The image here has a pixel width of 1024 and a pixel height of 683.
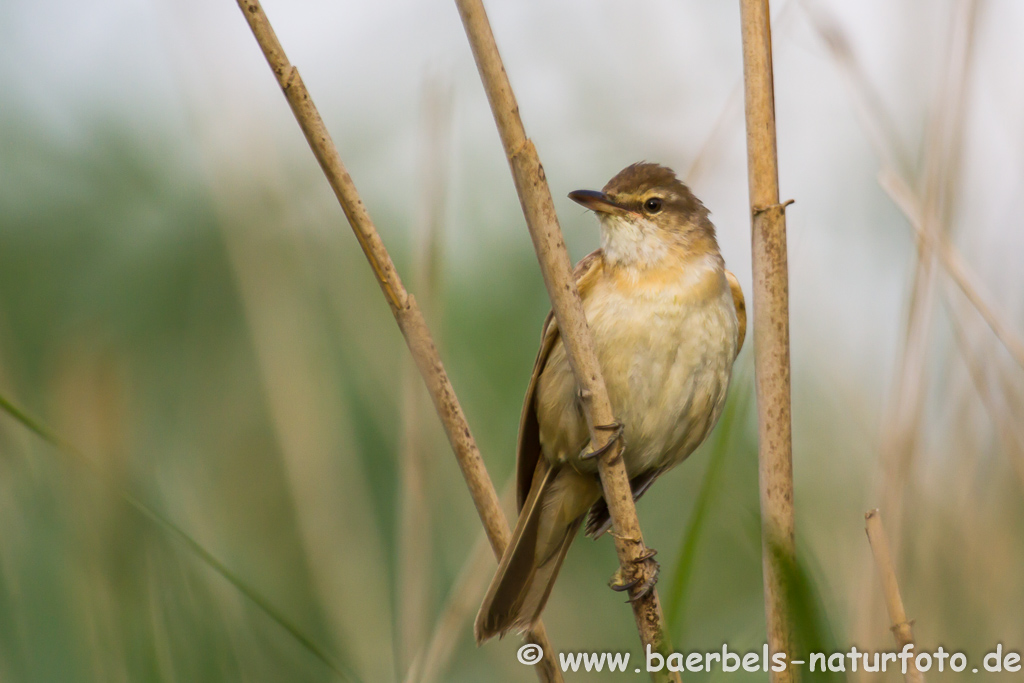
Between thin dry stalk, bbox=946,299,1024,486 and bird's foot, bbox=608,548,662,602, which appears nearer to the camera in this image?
bird's foot, bbox=608,548,662,602

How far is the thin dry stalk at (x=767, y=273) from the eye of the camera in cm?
138

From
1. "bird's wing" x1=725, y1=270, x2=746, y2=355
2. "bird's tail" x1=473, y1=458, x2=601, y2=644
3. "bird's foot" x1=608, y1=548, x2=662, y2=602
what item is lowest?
"bird's foot" x1=608, y1=548, x2=662, y2=602

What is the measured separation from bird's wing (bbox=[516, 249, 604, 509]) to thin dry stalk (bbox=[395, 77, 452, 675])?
11.2 inches

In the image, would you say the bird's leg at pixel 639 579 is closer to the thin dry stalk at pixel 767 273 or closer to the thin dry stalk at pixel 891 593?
the thin dry stalk at pixel 767 273

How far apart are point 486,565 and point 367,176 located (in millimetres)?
1671

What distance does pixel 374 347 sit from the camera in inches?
102

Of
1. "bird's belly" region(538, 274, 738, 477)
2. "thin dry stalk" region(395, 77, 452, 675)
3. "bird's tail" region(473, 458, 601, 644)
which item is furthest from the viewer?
"bird's belly" region(538, 274, 738, 477)

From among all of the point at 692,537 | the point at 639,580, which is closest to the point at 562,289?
the point at 692,537

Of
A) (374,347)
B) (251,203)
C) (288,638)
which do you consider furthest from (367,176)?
(288,638)

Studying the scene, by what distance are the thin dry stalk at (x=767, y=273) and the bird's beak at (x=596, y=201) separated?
3.21 feet

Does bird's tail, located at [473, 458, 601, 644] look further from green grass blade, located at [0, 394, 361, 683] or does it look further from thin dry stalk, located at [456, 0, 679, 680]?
green grass blade, located at [0, 394, 361, 683]

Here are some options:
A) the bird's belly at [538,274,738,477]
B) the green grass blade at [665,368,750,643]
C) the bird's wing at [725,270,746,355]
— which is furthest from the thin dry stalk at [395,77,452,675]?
the bird's wing at [725,270,746,355]

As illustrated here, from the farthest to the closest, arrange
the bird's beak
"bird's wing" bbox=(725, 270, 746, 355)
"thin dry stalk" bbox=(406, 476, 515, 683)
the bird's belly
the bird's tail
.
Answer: "bird's wing" bbox=(725, 270, 746, 355)
the bird's beak
the bird's belly
the bird's tail
"thin dry stalk" bbox=(406, 476, 515, 683)

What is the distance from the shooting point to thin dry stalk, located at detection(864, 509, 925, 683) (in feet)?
3.94
